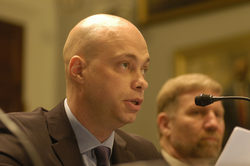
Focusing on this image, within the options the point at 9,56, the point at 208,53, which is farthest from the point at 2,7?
the point at 208,53

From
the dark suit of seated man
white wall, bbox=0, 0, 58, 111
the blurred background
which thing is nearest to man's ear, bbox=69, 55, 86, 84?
the dark suit of seated man

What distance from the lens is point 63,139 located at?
1.54m

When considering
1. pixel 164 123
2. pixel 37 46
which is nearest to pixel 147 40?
pixel 37 46

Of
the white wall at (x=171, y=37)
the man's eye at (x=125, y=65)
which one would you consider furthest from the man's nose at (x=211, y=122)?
the white wall at (x=171, y=37)

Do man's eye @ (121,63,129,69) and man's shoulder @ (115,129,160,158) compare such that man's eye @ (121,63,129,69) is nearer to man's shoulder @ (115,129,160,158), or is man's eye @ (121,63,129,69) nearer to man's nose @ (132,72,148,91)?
man's nose @ (132,72,148,91)

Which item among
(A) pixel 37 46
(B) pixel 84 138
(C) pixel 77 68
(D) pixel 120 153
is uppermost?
(A) pixel 37 46

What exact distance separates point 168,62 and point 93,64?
Answer: 121 inches

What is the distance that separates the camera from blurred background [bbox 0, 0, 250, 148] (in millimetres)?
4059

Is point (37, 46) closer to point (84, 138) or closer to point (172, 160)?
point (172, 160)

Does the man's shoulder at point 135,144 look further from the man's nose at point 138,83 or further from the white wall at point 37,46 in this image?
the white wall at point 37,46

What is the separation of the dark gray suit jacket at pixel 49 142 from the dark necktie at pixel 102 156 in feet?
0.36

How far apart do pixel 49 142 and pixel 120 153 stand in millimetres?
436

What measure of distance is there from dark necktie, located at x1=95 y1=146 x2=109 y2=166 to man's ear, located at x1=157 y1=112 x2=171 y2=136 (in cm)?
93

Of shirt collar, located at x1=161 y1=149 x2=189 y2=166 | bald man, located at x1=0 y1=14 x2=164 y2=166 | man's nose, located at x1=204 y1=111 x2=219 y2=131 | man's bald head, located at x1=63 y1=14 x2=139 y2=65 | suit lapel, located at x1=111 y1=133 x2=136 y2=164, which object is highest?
man's bald head, located at x1=63 y1=14 x2=139 y2=65
